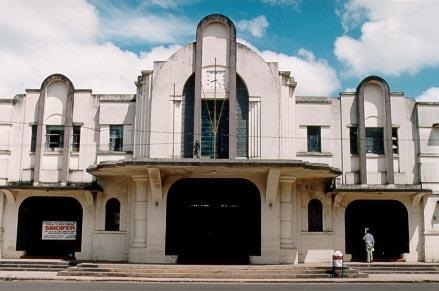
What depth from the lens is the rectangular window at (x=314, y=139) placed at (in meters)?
26.5

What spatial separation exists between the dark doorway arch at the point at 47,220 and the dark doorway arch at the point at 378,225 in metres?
13.2

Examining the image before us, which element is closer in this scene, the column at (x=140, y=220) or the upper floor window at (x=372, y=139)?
the column at (x=140, y=220)

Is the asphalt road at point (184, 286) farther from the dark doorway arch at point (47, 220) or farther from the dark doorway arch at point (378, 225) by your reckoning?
the dark doorway arch at point (47, 220)

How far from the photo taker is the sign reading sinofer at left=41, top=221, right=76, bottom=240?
2698 centimetres

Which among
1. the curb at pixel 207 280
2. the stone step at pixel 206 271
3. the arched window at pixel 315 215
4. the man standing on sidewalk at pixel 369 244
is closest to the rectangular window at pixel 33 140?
the stone step at pixel 206 271

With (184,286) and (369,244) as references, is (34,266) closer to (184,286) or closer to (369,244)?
(184,286)

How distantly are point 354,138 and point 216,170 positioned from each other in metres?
7.46

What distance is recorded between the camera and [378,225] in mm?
27188

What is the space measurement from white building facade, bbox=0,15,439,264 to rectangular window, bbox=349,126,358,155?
5 cm

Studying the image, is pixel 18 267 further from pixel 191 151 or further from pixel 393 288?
pixel 393 288

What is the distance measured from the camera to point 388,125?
26.2 meters

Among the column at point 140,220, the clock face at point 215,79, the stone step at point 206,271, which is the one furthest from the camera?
the clock face at point 215,79

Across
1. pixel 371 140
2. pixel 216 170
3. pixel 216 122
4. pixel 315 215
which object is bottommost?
pixel 315 215

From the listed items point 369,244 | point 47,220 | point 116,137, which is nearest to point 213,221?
point 116,137
